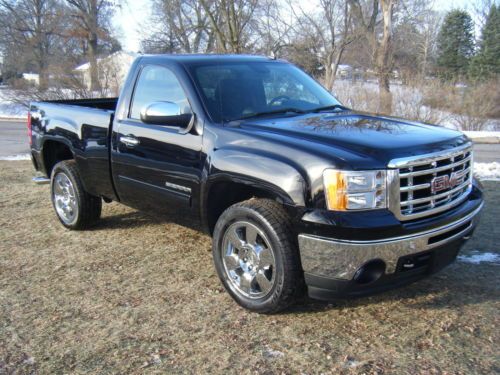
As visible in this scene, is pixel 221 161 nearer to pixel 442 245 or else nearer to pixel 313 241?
pixel 313 241

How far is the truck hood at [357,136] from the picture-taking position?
3.17m

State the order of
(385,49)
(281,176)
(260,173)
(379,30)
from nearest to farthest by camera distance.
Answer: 1. (281,176)
2. (260,173)
3. (385,49)
4. (379,30)

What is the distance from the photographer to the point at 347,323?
3463 mm

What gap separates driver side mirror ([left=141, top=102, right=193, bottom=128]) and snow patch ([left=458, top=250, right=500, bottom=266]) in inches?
108

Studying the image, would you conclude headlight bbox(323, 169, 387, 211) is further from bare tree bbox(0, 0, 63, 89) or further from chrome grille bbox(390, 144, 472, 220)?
bare tree bbox(0, 0, 63, 89)

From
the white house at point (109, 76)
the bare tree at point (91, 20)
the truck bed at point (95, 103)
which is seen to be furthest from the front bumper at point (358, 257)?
the bare tree at point (91, 20)

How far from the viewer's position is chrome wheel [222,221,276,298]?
3516 mm

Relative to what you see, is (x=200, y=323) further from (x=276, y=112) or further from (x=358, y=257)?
(x=276, y=112)

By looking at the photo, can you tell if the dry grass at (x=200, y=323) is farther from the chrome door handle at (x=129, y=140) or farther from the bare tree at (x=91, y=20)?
the bare tree at (x=91, y=20)

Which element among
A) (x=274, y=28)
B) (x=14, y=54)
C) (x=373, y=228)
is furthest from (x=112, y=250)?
(x=14, y=54)

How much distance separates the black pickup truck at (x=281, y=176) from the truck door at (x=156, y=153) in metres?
0.01

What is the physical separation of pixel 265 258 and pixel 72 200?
3067mm

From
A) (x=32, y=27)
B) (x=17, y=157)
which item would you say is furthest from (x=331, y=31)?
(x=32, y=27)

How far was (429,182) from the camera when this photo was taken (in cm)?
330
